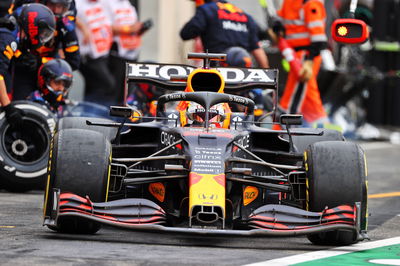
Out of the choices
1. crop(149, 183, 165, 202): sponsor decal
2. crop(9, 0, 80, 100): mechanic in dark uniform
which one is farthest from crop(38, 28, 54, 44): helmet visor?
crop(149, 183, 165, 202): sponsor decal

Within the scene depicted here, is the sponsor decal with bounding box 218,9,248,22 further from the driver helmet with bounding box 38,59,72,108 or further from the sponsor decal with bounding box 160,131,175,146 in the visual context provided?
the sponsor decal with bounding box 160,131,175,146

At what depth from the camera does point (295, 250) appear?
301 inches

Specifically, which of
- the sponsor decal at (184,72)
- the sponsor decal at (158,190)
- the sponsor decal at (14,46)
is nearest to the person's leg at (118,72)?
the sponsor decal at (14,46)

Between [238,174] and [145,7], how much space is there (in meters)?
12.7

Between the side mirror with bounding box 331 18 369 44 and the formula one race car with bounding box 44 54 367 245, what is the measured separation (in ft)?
4.18

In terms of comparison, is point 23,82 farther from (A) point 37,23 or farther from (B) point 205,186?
(B) point 205,186

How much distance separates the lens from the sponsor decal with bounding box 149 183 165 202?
8180 mm

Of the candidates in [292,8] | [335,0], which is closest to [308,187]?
[292,8]

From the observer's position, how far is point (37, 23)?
1209 centimetres

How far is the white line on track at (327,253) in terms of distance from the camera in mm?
6959

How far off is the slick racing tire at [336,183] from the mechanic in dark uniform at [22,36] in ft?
14.5

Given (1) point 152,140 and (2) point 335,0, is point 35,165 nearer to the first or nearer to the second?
(1) point 152,140

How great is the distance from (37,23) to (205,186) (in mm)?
4963

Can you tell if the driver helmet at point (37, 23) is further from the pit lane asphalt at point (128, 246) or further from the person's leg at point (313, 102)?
the person's leg at point (313, 102)
